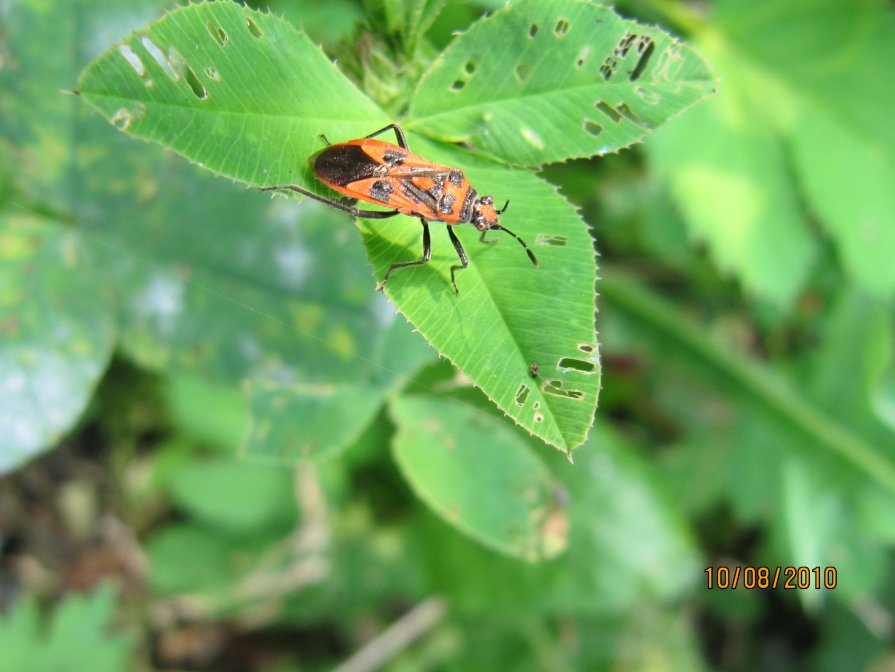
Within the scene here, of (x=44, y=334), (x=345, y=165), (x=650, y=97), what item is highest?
(x=650, y=97)

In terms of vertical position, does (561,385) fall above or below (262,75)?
below

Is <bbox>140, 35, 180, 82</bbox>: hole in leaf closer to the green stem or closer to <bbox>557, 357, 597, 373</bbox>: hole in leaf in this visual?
<bbox>557, 357, 597, 373</bbox>: hole in leaf

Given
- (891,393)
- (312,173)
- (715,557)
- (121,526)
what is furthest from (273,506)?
(891,393)

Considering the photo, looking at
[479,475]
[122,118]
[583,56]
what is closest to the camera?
[122,118]

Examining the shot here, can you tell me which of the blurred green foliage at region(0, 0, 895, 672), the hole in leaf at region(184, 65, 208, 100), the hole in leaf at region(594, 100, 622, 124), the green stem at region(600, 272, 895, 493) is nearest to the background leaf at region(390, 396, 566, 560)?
the blurred green foliage at region(0, 0, 895, 672)

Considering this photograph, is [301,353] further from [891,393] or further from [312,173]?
[891,393]

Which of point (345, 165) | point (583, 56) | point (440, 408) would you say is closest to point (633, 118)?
point (583, 56)
